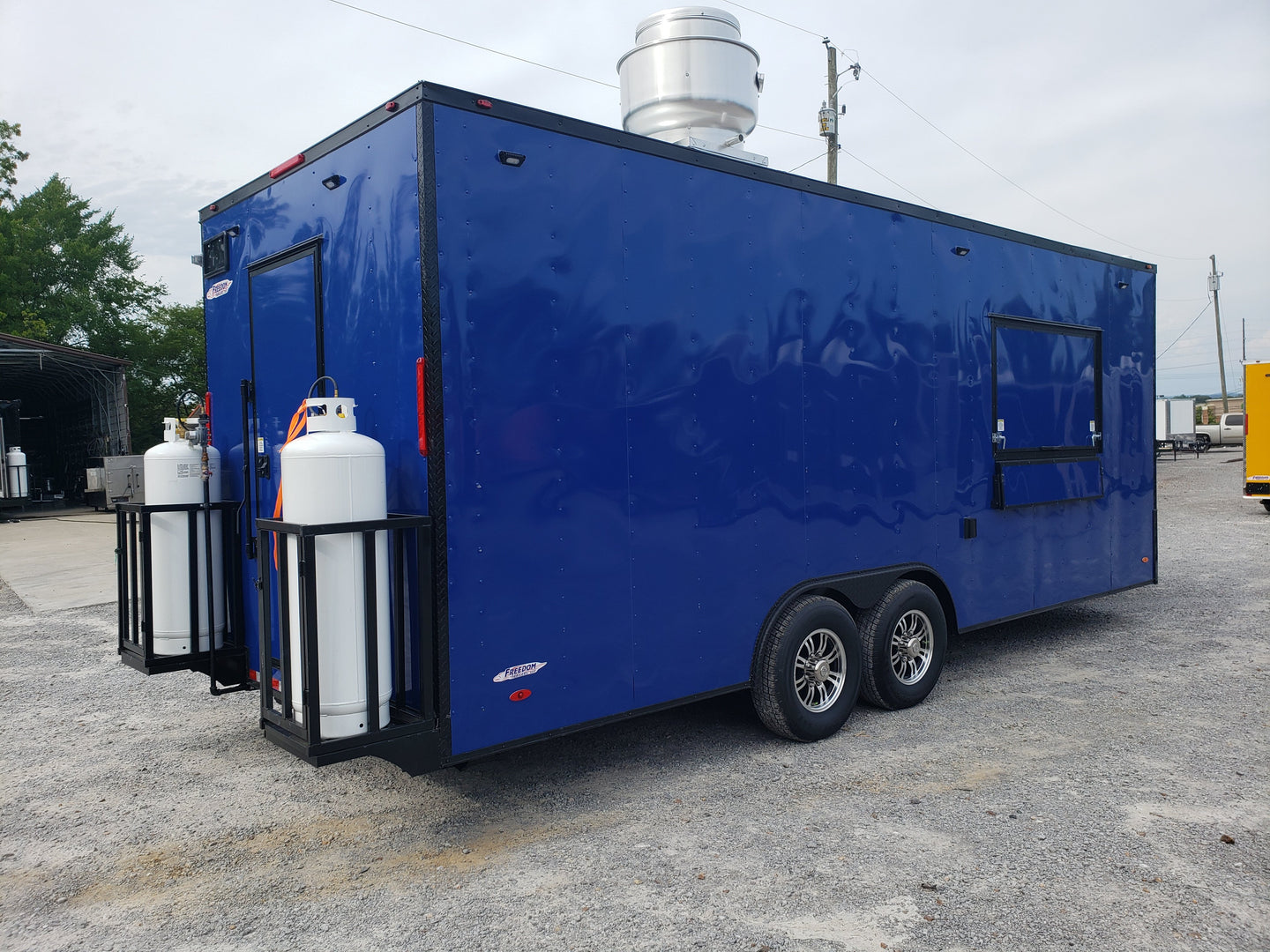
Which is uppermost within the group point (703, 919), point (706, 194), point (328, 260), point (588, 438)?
point (706, 194)

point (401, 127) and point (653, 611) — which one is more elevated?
point (401, 127)

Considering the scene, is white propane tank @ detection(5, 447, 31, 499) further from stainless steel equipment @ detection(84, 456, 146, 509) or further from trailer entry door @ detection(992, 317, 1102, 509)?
trailer entry door @ detection(992, 317, 1102, 509)

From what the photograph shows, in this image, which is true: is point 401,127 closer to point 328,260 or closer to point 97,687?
point 328,260

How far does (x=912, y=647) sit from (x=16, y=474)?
2517cm

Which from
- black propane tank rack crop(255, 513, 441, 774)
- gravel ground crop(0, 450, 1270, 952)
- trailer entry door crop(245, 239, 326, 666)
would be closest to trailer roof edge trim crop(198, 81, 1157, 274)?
trailer entry door crop(245, 239, 326, 666)

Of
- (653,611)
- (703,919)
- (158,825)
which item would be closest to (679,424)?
(653,611)

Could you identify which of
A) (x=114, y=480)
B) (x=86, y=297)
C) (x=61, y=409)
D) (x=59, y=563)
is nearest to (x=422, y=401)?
(x=59, y=563)

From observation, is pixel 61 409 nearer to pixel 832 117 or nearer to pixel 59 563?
pixel 59 563

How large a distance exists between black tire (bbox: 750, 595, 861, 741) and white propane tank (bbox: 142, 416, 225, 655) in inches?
113

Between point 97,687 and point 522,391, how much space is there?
15.5ft

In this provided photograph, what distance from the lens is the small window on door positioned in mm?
5953

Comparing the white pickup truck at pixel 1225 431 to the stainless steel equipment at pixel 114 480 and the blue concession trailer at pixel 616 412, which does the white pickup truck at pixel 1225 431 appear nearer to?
the blue concession trailer at pixel 616 412

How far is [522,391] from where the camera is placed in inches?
139

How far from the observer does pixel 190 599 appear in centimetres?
430
